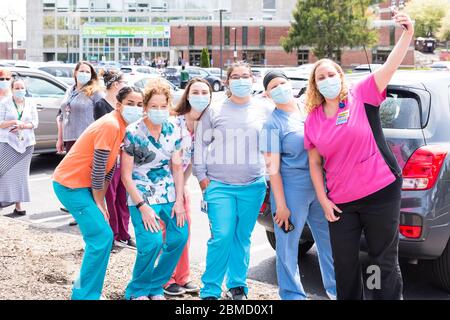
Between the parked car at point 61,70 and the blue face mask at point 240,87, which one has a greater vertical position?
the parked car at point 61,70

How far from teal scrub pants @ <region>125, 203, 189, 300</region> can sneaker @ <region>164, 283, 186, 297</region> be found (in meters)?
0.25

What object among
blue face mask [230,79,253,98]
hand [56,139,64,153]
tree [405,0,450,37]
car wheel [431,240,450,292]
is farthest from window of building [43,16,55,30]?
car wheel [431,240,450,292]

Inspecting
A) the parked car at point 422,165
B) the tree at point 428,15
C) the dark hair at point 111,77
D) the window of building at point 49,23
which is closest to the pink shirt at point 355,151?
the parked car at point 422,165

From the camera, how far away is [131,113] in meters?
4.93

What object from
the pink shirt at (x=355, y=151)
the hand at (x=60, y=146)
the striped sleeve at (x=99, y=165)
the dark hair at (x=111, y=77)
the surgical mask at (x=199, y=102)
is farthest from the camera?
the hand at (x=60, y=146)

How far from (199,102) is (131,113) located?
0.60m

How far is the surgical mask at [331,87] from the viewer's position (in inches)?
170

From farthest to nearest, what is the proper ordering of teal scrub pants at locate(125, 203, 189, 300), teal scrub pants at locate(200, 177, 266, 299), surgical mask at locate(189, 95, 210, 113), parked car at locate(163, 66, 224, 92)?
parked car at locate(163, 66, 224, 92), surgical mask at locate(189, 95, 210, 113), teal scrub pants at locate(200, 177, 266, 299), teal scrub pants at locate(125, 203, 189, 300)

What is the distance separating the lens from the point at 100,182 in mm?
4680

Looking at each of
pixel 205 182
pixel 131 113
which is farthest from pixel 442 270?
pixel 131 113

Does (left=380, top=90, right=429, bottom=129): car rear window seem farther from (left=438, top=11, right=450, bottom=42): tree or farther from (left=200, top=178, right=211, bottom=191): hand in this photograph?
(left=438, top=11, right=450, bottom=42): tree

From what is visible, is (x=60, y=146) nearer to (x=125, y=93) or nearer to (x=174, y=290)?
(x=125, y=93)

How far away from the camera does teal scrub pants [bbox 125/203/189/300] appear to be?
15.6 ft

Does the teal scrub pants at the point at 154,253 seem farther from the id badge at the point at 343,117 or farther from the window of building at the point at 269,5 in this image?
the window of building at the point at 269,5
